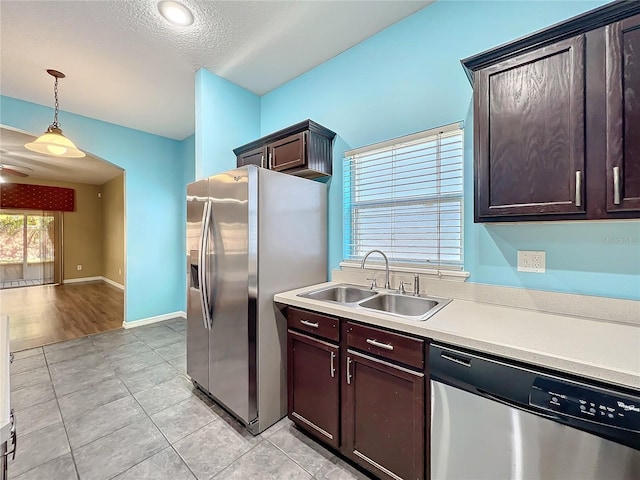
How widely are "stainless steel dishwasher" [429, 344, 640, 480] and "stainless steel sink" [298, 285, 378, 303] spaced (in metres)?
0.91

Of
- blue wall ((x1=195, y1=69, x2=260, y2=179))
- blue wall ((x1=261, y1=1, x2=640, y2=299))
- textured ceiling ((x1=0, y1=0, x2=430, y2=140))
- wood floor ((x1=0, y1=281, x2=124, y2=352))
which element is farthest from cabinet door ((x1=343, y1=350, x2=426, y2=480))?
wood floor ((x1=0, y1=281, x2=124, y2=352))

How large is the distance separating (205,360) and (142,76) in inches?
114

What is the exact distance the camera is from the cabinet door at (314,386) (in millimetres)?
1639

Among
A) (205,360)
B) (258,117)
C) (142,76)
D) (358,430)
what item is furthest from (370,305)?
(142,76)

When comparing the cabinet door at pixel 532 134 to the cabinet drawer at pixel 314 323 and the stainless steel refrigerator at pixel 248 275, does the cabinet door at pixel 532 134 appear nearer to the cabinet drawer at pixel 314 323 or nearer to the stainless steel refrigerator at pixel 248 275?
the cabinet drawer at pixel 314 323

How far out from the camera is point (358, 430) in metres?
1.53

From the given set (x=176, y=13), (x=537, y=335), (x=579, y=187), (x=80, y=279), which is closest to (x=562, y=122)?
(x=579, y=187)

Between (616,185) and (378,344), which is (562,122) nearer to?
(616,185)

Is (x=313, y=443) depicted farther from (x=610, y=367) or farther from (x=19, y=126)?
(x=19, y=126)

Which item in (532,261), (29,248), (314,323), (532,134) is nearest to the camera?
(532,134)

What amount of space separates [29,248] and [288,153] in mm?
8878

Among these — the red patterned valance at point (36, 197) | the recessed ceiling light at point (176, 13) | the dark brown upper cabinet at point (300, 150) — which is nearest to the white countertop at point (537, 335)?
the dark brown upper cabinet at point (300, 150)

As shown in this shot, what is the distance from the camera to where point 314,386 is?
5.74 feet

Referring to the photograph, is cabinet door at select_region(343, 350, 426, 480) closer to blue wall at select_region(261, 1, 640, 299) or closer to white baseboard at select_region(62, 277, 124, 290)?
blue wall at select_region(261, 1, 640, 299)
